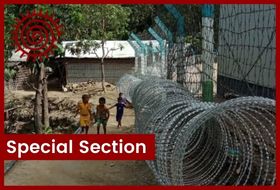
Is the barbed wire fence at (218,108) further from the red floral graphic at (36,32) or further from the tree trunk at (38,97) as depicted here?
the tree trunk at (38,97)

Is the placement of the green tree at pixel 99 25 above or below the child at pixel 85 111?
above

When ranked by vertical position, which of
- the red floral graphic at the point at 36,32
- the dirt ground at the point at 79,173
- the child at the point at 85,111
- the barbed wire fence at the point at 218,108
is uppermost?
the red floral graphic at the point at 36,32

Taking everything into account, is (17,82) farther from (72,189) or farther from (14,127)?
(72,189)

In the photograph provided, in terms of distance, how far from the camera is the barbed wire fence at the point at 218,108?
4562 millimetres

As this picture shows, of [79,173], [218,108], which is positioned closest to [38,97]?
[79,173]

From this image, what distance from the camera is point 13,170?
6.95 m

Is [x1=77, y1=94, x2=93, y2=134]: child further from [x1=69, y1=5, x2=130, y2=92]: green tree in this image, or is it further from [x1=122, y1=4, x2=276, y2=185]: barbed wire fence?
[x1=69, y1=5, x2=130, y2=92]: green tree

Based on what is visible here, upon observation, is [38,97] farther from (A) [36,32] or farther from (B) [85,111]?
(B) [85,111]

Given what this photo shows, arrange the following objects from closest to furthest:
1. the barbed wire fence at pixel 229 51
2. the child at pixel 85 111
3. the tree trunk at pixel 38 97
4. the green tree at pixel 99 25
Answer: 1. the barbed wire fence at pixel 229 51
2. the child at pixel 85 111
3. the tree trunk at pixel 38 97
4. the green tree at pixel 99 25

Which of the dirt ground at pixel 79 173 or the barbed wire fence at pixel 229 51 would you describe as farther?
the barbed wire fence at pixel 229 51

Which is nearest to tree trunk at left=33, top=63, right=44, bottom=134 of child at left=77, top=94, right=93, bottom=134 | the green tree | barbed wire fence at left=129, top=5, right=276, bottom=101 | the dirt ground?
child at left=77, top=94, right=93, bottom=134

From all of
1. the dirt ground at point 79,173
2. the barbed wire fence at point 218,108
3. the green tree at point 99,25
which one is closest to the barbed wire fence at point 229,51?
the barbed wire fence at point 218,108

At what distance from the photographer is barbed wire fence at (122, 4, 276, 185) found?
180 inches

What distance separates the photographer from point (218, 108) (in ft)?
13.3
